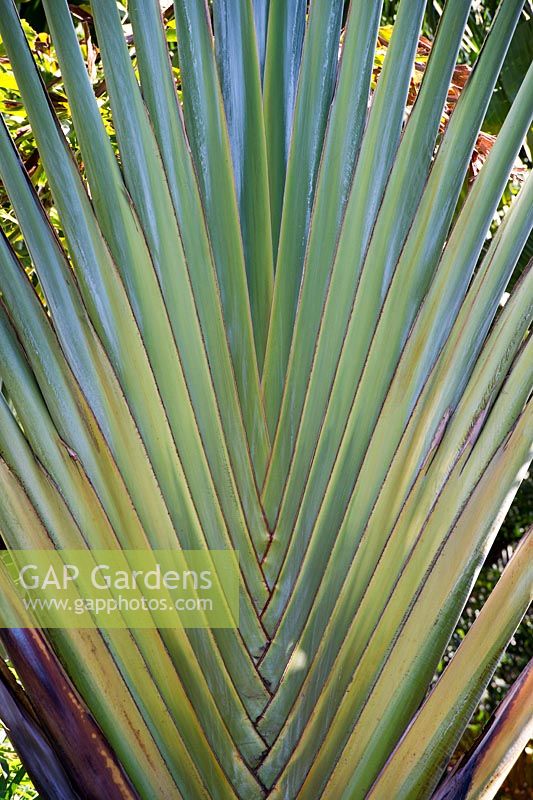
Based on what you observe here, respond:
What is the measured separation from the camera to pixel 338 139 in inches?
21.0

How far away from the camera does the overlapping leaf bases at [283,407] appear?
454mm

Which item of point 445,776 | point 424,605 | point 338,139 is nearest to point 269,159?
point 338,139

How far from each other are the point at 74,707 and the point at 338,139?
1.38 ft

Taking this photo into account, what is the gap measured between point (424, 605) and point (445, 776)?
113 mm

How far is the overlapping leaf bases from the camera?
454mm

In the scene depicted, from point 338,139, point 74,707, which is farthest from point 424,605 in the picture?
point 338,139

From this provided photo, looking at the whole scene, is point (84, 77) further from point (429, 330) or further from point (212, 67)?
point (429, 330)

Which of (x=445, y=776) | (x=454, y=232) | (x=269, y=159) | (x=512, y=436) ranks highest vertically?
(x=269, y=159)

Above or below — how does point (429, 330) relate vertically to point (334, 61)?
below

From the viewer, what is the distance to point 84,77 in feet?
1.68

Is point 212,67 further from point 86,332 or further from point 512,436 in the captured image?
point 512,436

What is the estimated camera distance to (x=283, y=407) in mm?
536

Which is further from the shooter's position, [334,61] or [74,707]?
[334,61]

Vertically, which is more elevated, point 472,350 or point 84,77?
point 84,77
